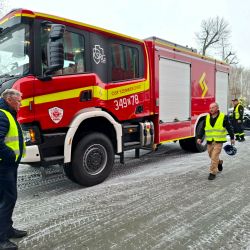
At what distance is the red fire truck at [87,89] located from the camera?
13.1 feet

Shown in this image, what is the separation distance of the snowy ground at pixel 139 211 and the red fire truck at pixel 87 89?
0.59 m

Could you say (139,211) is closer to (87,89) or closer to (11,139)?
(11,139)

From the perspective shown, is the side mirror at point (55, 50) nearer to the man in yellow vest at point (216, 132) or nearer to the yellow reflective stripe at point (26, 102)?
the yellow reflective stripe at point (26, 102)

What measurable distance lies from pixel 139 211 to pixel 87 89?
220cm

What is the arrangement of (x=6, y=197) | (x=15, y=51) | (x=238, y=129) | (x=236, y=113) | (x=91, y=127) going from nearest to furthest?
(x=6, y=197) → (x=15, y=51) → (x=91, y=127) → (x=238, y=129) → (x=236, y=113)

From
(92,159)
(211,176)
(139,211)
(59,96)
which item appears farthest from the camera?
(211,176)

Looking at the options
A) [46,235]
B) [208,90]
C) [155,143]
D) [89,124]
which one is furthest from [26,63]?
[208,90]

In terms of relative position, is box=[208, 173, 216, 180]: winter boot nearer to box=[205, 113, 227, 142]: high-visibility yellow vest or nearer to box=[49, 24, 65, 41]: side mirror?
box=[205, 113, 227, 142]: high-visibility yellow vest

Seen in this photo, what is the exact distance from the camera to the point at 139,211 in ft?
12.1

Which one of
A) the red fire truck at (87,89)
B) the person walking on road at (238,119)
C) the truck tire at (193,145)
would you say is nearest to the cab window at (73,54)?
the red fire truck at (87,89)

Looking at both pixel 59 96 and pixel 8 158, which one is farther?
pixel 59 96

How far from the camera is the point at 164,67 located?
6289 mm

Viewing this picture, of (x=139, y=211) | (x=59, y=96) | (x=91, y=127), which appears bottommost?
(x=139, y=211)

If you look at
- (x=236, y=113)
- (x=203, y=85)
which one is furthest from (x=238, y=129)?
(x=203, y=85)
